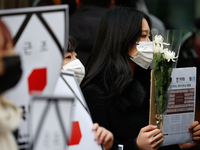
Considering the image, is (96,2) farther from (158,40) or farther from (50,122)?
(50,122)

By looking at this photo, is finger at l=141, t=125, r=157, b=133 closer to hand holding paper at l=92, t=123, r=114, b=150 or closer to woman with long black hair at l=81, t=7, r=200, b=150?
woman with long black hair at l=81, t=7, r=200, b=150

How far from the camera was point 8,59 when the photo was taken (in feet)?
3.62

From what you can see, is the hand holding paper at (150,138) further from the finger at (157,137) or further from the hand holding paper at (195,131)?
the hand holding paper at (195,131)

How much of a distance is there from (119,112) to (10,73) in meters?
1.28

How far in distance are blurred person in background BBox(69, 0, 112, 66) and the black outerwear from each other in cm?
115

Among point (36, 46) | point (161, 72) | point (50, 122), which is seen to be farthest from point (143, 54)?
point (50, 122)

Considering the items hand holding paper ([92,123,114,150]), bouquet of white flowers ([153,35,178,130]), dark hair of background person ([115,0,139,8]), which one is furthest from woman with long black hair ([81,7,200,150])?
dark hair of background person ([115,0,139,8])

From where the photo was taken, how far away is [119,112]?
2.29 metres

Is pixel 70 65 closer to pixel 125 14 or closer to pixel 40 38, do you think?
pixel 125 14

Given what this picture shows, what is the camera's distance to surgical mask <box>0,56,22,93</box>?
3.57 ft

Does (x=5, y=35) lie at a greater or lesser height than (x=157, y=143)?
greater

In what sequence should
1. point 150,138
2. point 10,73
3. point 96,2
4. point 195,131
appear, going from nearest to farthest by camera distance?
point 10,73 < point 150,138 < point 195,131 < point 96,2

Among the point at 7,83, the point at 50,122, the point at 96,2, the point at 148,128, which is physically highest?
the point at 96,2

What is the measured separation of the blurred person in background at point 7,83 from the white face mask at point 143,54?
135 cm
